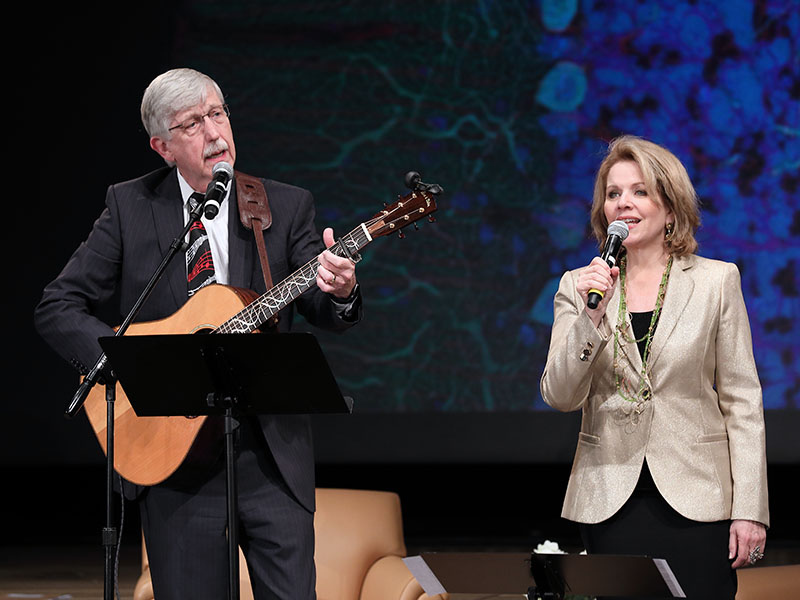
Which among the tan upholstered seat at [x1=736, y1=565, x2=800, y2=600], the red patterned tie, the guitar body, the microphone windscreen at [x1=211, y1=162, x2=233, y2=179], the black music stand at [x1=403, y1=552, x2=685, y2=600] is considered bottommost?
the tan upholstered seat at [x1=736, y1=565, x2=800, y2=600]

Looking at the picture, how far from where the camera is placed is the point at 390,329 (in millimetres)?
5766

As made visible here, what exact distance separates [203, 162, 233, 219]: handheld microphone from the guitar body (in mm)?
228

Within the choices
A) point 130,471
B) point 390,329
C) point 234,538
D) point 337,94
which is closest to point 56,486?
point 390,329

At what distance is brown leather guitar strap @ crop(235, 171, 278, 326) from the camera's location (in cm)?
248

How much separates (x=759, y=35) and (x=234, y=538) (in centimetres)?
457

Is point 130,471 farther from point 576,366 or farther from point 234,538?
point 576,366

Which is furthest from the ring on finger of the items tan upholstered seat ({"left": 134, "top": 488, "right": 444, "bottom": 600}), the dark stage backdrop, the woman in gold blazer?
the dark stage backdrop

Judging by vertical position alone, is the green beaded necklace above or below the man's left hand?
below

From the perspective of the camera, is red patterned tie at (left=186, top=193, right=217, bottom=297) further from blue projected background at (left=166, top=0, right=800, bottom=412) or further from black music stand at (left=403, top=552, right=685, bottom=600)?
blue projected background at (left=166, top=0, right=800, bottom=412)

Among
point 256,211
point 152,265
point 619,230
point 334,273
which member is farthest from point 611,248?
point 152,265

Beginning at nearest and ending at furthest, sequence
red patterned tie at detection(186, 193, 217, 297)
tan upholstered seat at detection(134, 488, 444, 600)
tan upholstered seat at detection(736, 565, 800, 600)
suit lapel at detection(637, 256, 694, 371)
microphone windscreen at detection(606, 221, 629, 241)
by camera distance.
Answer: microphone windscreen at detection(606, 221, 629, 241) → suit lapel at detection(637, 256, 694, 371) → red patterned tie at detection(186, 193, 217, 297) → tan upholstered seat at detection(736, 565, 800, 600) → tan upholstered seat at detection(134, 488, 444, 600)

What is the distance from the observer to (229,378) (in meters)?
2.12

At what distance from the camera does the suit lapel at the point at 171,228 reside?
2.54m

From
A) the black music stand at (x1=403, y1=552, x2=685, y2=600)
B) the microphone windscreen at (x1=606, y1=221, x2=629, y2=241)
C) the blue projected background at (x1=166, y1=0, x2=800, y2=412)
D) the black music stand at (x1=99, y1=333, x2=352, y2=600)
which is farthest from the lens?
the blue projected background at (x1=166, y1=0, x2=800, y2=412)
